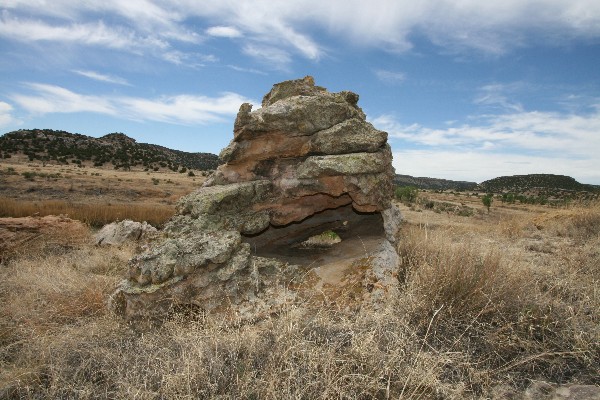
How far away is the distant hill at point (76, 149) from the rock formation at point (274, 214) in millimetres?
48330

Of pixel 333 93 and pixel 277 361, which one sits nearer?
pixel 277 361

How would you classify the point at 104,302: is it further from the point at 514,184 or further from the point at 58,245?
the point at 514,184

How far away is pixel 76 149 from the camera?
61.8 metres

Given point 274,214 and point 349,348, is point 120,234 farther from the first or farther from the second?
point 349,348

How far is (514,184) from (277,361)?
8968 cm

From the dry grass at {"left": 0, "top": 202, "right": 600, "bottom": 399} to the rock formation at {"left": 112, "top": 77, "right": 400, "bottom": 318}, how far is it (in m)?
0.53

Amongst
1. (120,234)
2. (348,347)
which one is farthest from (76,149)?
(348,347)

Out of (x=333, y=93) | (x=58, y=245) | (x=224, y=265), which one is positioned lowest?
(x=58, y=245)

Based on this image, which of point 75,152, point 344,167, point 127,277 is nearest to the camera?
point 127,277

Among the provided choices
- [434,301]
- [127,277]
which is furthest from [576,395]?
[127,277]

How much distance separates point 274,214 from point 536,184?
271 feet

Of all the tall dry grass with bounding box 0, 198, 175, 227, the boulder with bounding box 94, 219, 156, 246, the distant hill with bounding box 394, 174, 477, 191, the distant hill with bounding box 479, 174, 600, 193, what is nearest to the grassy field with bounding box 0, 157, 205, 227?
the tall dry grass with bounding box 0, 198, 175, 227

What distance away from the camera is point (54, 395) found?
3.44 metres

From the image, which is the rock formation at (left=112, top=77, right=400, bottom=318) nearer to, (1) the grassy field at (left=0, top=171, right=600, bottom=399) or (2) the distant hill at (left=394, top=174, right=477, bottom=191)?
(1) the grassy field at (left=0, top=171, right=600, bottom=399)
